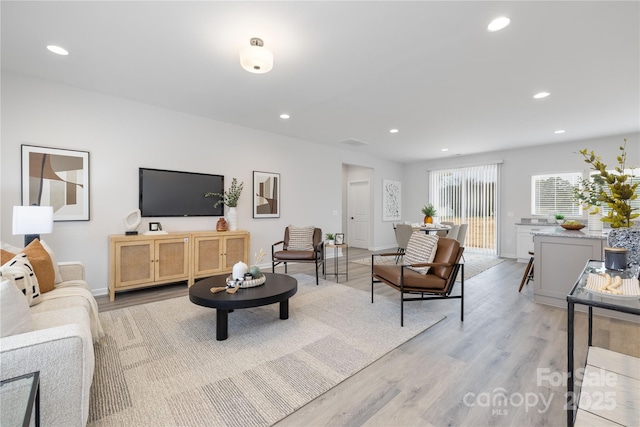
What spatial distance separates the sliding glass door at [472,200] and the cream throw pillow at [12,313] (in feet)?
26.8

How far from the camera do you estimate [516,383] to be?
1.81m

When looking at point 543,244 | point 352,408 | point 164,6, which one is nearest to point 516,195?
point 543,244

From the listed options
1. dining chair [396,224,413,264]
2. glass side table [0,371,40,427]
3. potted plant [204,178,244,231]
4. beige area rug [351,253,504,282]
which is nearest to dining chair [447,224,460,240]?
beige area rug [351,253,504,282]

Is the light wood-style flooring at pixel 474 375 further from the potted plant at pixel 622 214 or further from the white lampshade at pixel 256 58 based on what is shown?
the white lampshade at pixel 256 58

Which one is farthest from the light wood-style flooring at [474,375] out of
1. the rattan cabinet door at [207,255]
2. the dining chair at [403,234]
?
the dining chair at [403,234]

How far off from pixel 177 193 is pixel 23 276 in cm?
259

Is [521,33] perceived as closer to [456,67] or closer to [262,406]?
[456,67]

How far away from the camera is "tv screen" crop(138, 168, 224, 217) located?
401 cm

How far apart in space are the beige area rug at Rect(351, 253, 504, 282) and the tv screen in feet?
10.8

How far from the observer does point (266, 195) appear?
5375 millimetres

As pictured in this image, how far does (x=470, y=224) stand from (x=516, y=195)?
4.20ft

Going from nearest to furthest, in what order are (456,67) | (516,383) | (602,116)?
1. (516,383)
2. (456,67)
3. (602,116)

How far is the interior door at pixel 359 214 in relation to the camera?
8047 millimetres

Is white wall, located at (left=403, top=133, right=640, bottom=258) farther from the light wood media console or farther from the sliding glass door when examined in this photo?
the light wood media console
